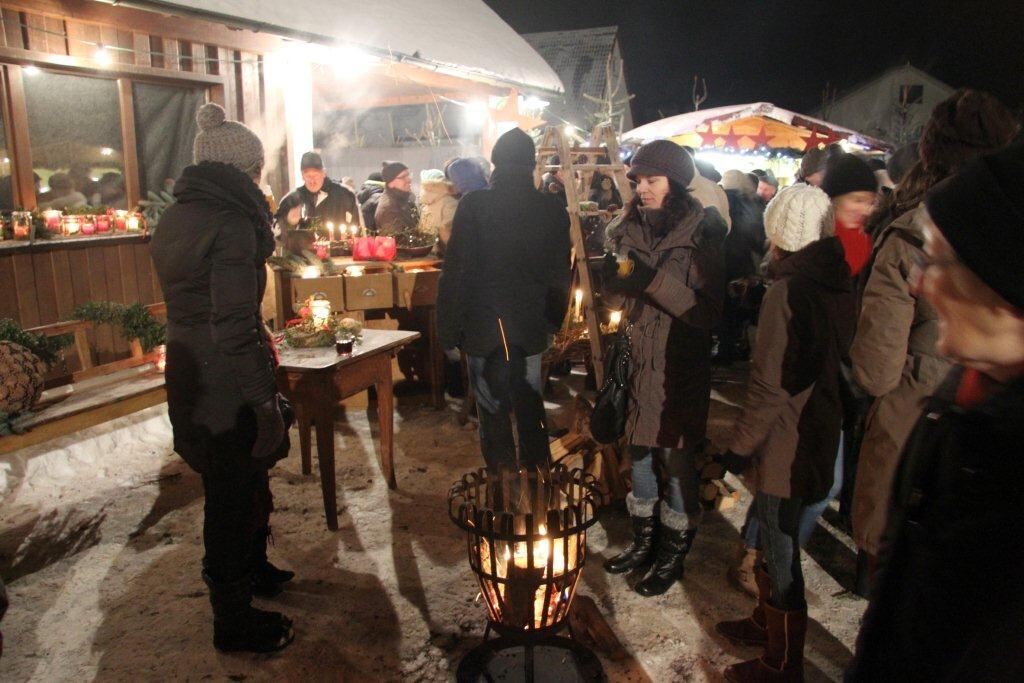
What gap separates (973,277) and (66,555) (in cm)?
456

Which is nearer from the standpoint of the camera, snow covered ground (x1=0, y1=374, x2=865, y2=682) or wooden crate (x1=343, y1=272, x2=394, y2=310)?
snow covered ground (x1=0, y1=374, x2=865, y2=682)

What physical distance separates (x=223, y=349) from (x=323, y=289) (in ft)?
9.55

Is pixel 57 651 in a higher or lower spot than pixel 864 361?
lower

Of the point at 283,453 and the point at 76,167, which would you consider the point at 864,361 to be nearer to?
the point at 283,453

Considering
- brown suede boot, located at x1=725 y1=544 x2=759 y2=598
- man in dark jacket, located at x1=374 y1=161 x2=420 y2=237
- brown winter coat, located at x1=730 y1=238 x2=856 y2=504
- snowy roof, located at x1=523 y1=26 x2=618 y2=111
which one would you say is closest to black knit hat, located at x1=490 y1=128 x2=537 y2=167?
brown winter coat, located at x1=730 y1=238 x2=856 y2=504

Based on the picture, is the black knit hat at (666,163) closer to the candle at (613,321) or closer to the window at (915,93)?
the candle at (613,321)

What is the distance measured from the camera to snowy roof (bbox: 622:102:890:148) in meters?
12.6

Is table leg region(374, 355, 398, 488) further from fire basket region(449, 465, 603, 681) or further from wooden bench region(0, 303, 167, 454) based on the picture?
fire basket region(449, 465, 603, 681)

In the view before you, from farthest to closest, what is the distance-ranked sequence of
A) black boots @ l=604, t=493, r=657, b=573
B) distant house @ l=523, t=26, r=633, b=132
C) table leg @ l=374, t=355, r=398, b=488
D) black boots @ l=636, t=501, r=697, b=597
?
distant house @ l=523, t=26, r=633, b=132
table leg @ l=374, t=355, r=398, b=488
black boots @ l=604, t=493, r=657, b=573
black boots @ l=636, t=501, r=697, b=597

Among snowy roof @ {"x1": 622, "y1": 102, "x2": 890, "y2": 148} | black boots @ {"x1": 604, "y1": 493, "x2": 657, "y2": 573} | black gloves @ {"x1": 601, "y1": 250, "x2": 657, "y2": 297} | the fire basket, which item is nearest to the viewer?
the fire basket

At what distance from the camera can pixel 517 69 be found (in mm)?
9617

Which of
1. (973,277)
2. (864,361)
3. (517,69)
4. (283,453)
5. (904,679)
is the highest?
(517,69)

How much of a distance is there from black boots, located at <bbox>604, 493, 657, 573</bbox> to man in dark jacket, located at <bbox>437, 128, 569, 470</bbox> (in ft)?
2.21

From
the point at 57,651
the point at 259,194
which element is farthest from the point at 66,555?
the point at 259,194
